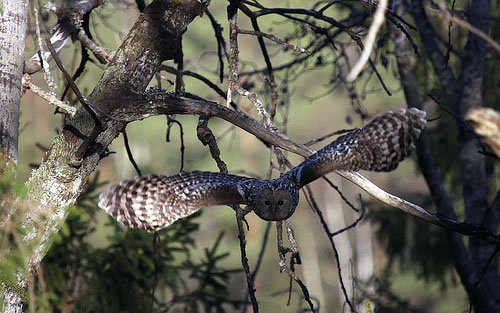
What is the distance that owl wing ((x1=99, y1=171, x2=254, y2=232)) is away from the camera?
3498mm

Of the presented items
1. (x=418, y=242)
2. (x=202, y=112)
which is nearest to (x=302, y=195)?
(x=418, y=242)

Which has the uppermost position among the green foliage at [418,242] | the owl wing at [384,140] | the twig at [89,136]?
the green foliage at [418,242]

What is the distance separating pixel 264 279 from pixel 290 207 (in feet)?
53.2

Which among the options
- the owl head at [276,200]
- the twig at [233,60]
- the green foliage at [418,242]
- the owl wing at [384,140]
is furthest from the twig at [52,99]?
the green foliage at [418,242]

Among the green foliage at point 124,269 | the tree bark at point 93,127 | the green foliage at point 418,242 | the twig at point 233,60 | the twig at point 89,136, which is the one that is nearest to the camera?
the twig at point 89,136

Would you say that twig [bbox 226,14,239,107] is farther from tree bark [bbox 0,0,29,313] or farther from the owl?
tree bark [bbox 0,0,29,313]

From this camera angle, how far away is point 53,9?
381 cm

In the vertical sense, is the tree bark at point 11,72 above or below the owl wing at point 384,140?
below

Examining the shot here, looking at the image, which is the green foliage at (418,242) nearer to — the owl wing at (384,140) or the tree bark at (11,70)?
the owl wing at (384,140)

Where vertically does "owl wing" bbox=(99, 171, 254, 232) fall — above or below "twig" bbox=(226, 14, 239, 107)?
below

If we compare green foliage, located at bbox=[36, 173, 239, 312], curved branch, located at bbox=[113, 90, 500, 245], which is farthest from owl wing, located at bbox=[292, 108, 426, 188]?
green foliage, located at bbox=[36, 173, 239, 312]

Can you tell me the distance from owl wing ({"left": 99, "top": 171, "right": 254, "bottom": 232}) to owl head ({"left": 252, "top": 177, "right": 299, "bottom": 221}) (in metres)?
0.10

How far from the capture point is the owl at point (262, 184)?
3.48 meters

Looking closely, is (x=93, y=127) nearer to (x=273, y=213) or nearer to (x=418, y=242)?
(x=273, y=213)
